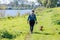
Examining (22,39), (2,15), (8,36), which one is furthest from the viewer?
(2,15)

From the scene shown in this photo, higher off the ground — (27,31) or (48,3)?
(27,31)

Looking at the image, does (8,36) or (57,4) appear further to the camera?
(57,4)

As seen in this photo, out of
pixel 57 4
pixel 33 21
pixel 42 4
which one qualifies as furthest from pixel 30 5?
pixel 33 21

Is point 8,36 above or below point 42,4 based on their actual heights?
above

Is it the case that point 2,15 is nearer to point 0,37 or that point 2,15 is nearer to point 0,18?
point 0,18

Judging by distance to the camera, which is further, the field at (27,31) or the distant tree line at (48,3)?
the distant tree line at (48,3)

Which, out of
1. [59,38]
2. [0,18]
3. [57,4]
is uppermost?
[59,38]

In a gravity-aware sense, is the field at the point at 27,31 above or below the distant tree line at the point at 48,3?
above

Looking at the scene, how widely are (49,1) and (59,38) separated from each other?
178ft

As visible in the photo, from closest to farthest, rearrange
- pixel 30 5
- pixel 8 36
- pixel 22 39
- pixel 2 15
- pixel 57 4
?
pixel 22 39, pixel 8 36, pixel 2 15, pixel 30 5, pixel 57 4

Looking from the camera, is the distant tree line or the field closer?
the field

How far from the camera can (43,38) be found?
55.6 ft

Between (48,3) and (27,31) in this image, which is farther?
(48,3)

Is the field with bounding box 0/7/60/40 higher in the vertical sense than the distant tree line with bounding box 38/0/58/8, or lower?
higher
